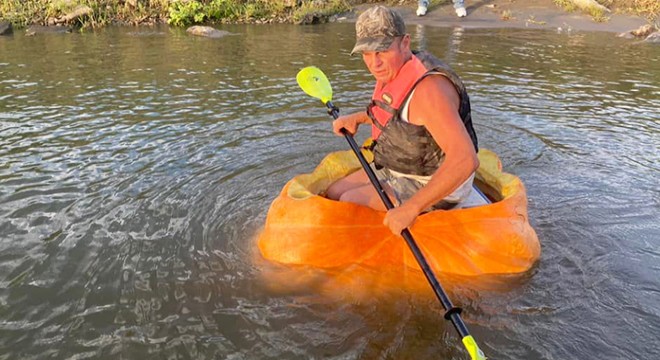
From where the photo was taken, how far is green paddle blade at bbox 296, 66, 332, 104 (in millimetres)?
4840

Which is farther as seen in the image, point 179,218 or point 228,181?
point 228,181

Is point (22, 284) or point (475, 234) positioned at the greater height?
point (475, 234)

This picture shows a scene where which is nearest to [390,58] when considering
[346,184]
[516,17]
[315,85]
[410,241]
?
[410,241]

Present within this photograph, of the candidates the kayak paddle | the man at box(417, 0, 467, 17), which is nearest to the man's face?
the kayak paddle

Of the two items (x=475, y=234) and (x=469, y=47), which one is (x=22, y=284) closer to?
(x=475, y=234)

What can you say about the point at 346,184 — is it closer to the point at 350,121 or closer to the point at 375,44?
the point at 350,121

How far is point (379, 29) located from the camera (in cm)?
296

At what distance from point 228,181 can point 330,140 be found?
1649 mm

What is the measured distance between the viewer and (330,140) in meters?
6.33

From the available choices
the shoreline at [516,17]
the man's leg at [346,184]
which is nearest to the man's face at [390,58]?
the man's leg at [346,184]

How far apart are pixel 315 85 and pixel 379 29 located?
1998 millimetres

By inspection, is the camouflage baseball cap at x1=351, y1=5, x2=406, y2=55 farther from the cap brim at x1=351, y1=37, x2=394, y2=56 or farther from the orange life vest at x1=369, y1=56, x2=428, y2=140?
the orange life vest at x1=369, y1=56, x2=428, y2=140

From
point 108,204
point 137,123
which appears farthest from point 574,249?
point 137,123

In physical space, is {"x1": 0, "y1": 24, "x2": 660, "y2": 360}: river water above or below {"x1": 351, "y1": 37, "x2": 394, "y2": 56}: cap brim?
below
